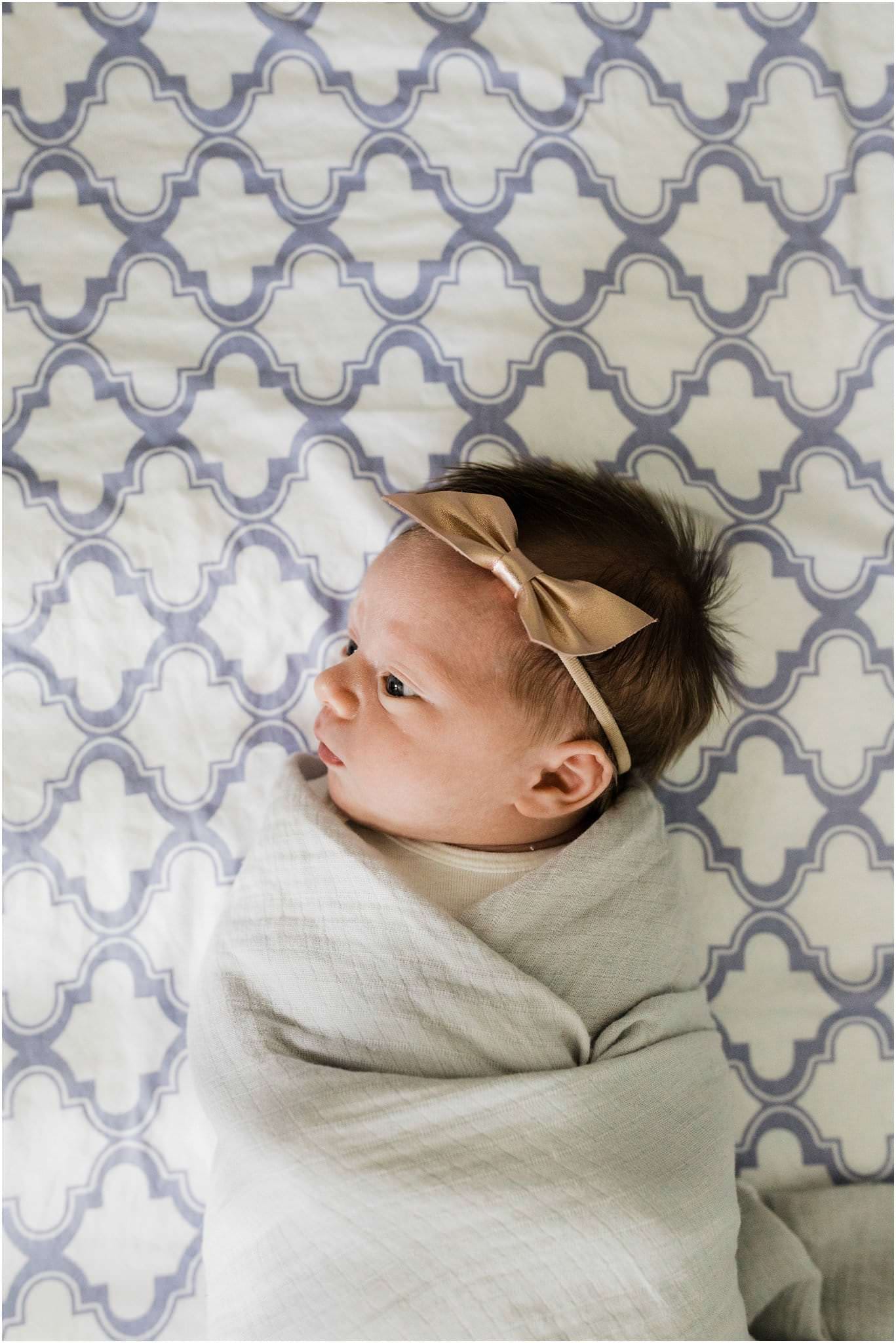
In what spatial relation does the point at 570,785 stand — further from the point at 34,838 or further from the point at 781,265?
the point at 781,265

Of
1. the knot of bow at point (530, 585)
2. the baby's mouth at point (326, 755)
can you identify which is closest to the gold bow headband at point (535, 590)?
the knot of bow at point (530, 585)

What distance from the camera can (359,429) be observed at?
1.18 meters

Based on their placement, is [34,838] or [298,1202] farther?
[34,838]

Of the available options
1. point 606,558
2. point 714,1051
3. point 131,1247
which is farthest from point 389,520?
point 131,1247

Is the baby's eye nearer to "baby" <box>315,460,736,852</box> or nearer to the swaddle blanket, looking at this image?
"baby" <box>315,460,736,852</box>

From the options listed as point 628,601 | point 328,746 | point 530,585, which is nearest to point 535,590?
point 530,585

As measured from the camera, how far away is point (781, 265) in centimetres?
126

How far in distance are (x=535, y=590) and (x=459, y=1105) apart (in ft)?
1.53

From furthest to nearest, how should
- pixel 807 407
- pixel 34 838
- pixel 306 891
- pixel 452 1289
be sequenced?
pixel 807 407, pixel 34 838, pixel 306 891, pixel 452 1289

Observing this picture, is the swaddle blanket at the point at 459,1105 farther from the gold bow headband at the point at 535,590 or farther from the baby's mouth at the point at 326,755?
the gold bow headband at the point at 535,590

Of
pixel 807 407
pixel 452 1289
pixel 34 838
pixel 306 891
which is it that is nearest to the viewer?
pixel 452 1289

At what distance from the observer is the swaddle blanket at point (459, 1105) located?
87cm

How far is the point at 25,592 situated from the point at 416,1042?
647 mm

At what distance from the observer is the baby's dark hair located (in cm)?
100
